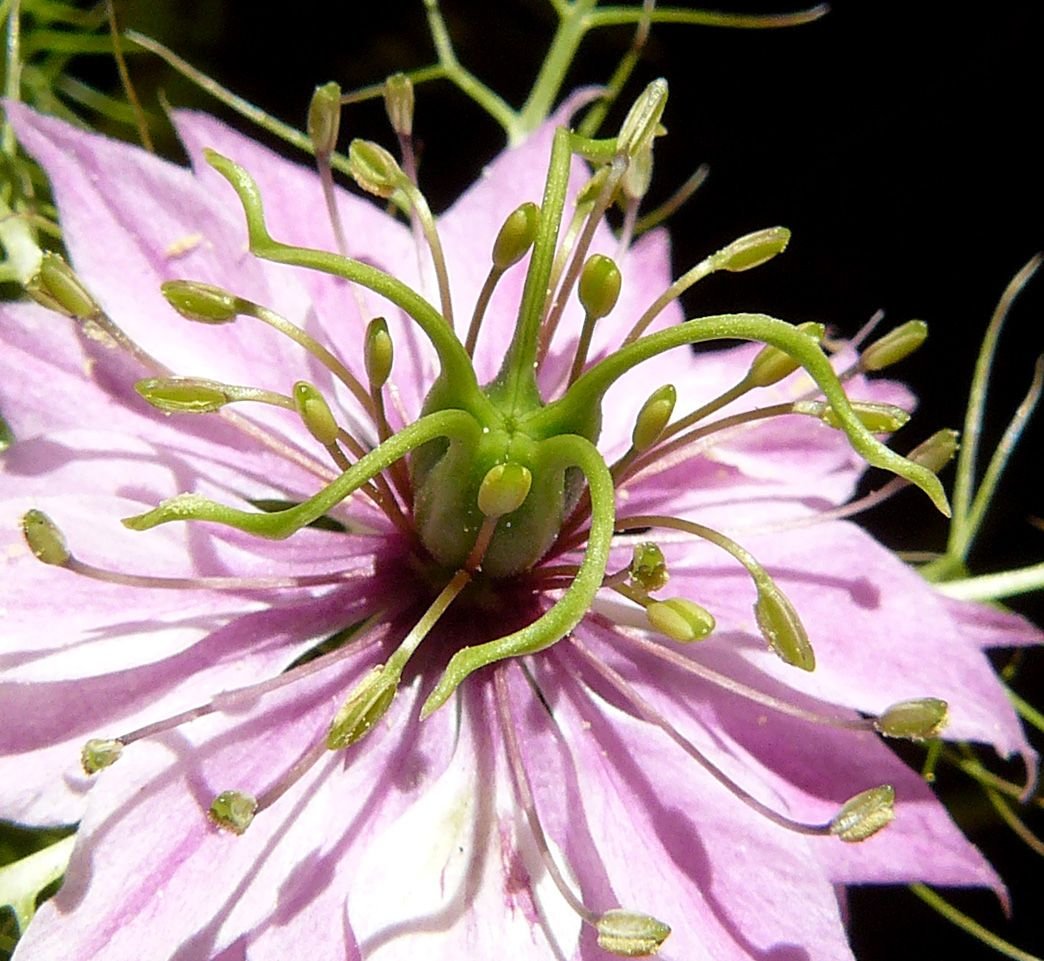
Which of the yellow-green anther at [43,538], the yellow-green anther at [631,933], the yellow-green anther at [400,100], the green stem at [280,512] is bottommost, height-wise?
the yellow-green anther at [631,933]

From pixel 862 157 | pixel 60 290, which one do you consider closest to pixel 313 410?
pixel 60 290

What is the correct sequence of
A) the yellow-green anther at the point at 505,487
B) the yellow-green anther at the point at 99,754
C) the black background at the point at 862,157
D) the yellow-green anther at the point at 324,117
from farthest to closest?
the black background at the point at 862,157 → the yellow-green anther at the point at 324,117 → the yellow-green anther at the point at 505,487 → the yellow-green anther at the point at 99,754

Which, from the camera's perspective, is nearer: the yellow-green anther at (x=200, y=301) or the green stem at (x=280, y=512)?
the green stem at (x=280, y=512)

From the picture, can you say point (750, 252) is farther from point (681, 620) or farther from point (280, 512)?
point (280, 512)

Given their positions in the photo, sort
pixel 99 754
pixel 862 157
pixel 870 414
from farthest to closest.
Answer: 1. pixel 862 157
2. pixel 870 414
3. pixel 99 754

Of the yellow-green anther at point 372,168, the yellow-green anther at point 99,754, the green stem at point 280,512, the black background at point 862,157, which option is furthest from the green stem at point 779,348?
the black background at point 862,157

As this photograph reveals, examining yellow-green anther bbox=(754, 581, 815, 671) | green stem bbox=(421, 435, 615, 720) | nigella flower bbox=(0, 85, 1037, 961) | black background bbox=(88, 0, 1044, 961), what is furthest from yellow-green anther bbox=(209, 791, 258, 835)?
black background bbox=(88, 0, 1044, 961)

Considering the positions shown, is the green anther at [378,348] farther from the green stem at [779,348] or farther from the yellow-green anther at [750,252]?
the yellow-green anther at [750,252]
